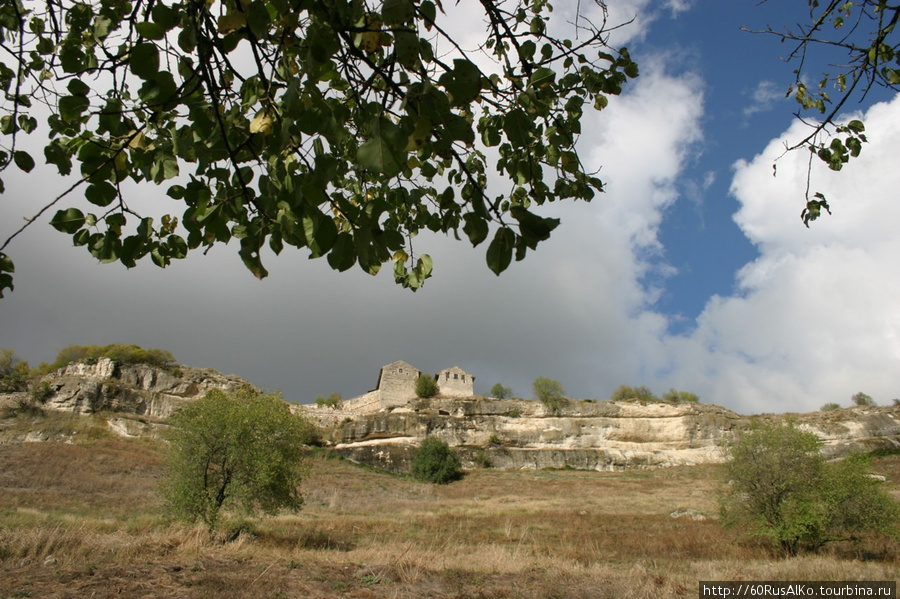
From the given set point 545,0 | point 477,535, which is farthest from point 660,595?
point 477,535

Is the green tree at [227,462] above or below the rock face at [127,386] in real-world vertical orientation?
below

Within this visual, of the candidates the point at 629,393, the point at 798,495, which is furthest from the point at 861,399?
the point at 798,495

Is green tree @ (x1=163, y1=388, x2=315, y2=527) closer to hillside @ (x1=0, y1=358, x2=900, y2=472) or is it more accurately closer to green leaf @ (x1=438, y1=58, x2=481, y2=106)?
green leaf @ (x1=438, y1=58, x2=481, y2=106)

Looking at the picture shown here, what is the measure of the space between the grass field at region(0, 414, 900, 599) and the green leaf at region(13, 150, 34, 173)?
23.4 feet

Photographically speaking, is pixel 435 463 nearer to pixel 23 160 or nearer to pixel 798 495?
pixel 798 495

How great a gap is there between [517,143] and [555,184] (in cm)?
138

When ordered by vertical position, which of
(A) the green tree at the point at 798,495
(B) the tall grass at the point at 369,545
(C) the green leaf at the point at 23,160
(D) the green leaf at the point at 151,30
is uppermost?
(D) the green leaf at the point at 151,30

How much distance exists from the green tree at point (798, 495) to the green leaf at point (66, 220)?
16.9m

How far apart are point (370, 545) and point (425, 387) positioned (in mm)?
38973

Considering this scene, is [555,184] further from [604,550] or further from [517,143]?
[604,550]

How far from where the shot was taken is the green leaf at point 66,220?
1689 millimetres

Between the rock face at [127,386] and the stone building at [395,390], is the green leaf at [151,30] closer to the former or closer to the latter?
the rock face at [127,386]

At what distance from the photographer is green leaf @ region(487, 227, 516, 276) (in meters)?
1.21

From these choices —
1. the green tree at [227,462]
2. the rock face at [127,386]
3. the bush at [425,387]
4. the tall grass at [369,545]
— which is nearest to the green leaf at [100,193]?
the tall grass at [369,545]
